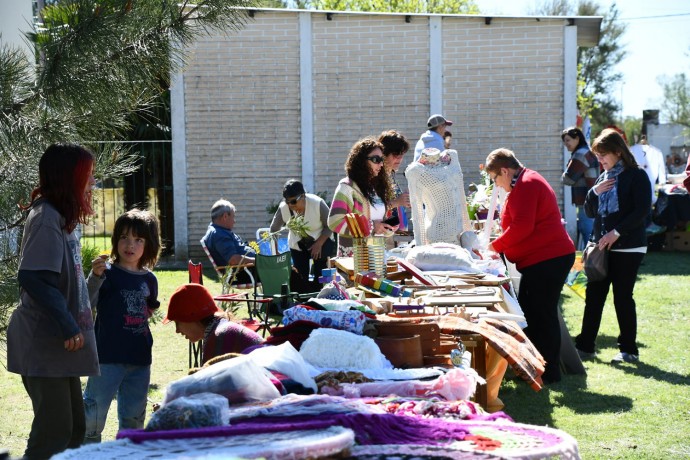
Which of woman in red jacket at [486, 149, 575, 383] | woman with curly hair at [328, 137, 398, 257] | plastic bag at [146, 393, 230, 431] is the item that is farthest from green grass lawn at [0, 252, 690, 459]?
plastic bag at [146, 393, 230, 431]

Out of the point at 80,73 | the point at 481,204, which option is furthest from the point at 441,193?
the point at 80,73

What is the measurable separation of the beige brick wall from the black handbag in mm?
7732

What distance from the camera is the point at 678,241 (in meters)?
17.2

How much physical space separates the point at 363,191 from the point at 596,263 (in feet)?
6.75

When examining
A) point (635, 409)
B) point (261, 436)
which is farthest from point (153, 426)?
point (635, 409)

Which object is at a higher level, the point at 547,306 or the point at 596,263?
the point at 596,263

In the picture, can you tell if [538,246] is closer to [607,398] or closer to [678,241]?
[607,398]

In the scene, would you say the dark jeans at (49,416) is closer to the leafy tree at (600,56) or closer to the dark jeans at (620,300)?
the dark jeans at (620,300)

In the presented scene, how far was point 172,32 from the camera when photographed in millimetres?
4527

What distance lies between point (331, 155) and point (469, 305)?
1015cm

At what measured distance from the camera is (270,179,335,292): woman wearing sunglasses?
28.7 feet

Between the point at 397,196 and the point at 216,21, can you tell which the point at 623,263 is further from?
the point at 216,21

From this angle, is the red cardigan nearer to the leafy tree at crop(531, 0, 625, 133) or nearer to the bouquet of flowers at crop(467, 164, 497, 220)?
the bouquet of flowers at crop(467, 164, 497, 220)

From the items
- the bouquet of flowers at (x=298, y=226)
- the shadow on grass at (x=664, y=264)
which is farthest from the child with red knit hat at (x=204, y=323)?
the shadow on grass at (x=664, y=264)
